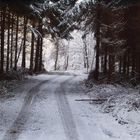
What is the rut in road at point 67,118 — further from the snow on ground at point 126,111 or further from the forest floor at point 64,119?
the snow on ground at point 126,111

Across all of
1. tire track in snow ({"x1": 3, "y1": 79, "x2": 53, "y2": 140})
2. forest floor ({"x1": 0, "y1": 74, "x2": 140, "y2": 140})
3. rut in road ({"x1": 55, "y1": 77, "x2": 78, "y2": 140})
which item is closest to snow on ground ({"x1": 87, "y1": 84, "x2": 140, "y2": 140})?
forest floor ({"x1": 0, "y1": 74, "x2": 140, "y2": 140})

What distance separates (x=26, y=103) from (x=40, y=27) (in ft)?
82.6

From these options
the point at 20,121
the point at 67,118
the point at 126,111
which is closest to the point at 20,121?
the point at 20,121

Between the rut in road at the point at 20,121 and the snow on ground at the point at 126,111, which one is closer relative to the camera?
the rut in road at the point at 20,121

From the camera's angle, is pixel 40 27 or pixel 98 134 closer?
pixel 98 134

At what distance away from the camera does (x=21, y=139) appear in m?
10.5

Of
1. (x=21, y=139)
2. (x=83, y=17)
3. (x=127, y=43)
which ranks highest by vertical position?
(x=83, y=17)

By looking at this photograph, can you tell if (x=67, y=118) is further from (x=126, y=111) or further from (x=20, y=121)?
(x=126, y=111)

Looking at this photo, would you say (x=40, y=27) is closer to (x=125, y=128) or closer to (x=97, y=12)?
(x=97, y=12)

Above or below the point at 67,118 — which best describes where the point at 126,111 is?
above

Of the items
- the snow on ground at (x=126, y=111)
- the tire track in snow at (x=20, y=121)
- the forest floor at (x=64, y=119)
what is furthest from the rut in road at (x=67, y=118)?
the snow on ground at (x=126, y=111)

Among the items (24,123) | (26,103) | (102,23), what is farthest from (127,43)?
(24,123)

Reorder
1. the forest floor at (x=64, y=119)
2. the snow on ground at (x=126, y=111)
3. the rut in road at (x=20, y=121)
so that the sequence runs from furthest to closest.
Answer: the snow on ground at (x=126, y=111), the forest floor at (x=64, y=119), the rut in road at (x=20, y=121)

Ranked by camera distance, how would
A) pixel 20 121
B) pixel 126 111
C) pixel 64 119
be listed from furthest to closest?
pixel 126 111
pixel 64 119
pixel 20 121
